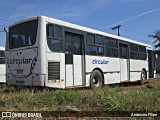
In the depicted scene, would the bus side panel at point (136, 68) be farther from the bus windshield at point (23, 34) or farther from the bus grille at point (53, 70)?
the bus windshield at point (23, 34)

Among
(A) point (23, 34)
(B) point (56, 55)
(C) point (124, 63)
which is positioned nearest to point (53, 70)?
(B) point (56, 55)

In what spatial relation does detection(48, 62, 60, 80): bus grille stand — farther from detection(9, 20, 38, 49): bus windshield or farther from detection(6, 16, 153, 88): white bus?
detection(9, 20, 38, 49): bus windshield

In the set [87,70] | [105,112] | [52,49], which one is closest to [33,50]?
[52,49]

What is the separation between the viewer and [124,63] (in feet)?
54.7

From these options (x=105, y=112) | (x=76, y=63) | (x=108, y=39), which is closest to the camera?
(x=105, y=112)

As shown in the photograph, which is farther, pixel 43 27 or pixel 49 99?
pixel 43 27

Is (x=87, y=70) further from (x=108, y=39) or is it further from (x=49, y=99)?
(x=49, y=99)

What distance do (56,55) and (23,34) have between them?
174cm

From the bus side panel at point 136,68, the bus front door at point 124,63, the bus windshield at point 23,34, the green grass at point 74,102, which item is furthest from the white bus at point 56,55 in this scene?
the bus side panel at point 136,68

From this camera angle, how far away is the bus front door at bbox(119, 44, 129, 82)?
53.4 ft

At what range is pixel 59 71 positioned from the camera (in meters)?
10.6

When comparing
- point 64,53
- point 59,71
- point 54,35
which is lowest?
point 59,71

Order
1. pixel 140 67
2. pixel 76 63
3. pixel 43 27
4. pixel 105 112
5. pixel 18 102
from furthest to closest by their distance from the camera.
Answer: pixel 140 67, pixel 76 63, pixel 43 27, pixel 18 102, pixel 105 112

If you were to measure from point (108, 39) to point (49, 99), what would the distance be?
8127 millimetres
